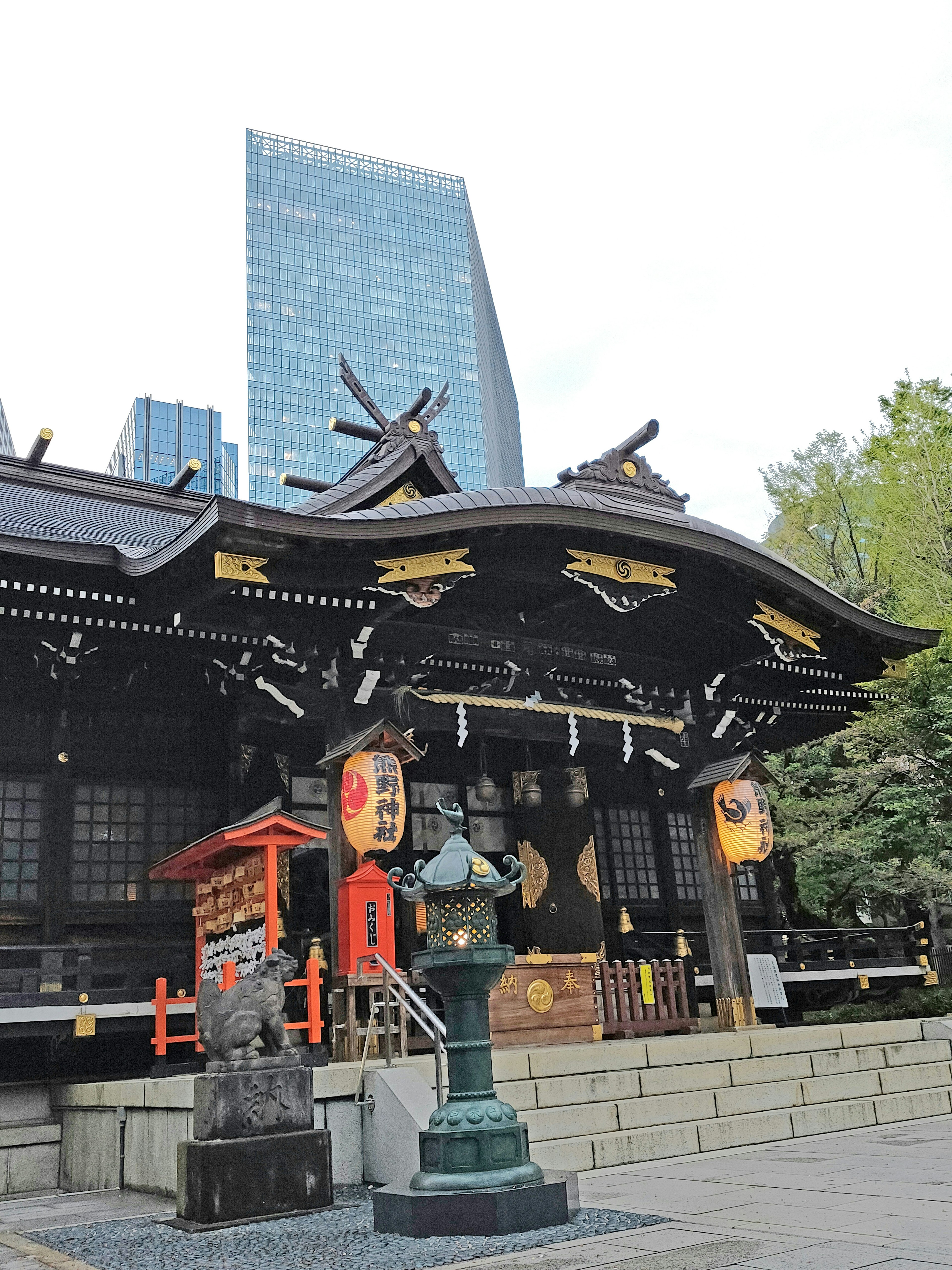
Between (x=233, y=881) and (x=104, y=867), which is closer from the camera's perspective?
(x=233, y=881)

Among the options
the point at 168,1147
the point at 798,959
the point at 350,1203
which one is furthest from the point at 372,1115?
the point at 798,959

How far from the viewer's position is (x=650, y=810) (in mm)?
16594

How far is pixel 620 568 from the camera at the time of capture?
12586 mm

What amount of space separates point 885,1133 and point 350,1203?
5035mm

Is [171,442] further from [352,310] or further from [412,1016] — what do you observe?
[412,1016]

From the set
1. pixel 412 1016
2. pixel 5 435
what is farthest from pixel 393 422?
pixel 5 435

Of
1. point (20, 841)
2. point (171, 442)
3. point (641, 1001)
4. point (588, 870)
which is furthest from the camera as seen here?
point (171, 442)

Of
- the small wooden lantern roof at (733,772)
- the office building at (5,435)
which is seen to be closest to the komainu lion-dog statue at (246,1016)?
the small wooden lantern roof at (733,772)

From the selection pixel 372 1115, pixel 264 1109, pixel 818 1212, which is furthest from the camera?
pixel 372 1115

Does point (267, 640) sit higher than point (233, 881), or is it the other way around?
point (267, 640)

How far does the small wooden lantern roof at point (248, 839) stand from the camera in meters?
10.1

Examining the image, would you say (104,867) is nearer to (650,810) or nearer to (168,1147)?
(168,1147)

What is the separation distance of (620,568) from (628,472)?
212 cm

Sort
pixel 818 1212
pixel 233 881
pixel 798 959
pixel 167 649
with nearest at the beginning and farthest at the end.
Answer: pixel 818 1212
pixel 233 881
pixel 167 649
pixel 798 959
